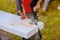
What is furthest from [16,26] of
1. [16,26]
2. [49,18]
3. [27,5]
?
[49,18]

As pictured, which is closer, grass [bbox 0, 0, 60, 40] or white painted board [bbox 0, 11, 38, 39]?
white painted board [bbox 0, 11, 38, 39]

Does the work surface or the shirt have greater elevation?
the shirt

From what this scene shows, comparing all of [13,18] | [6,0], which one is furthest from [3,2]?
[13,18]

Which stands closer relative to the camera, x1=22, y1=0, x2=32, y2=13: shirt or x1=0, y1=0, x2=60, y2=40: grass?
x1=22, y1=0, x2=32, y2=13: shirt

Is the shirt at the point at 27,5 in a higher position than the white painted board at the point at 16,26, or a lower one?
higher

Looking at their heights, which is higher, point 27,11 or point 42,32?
point 27,11

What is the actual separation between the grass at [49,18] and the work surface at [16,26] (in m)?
0.05

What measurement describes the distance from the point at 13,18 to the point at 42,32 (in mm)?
186

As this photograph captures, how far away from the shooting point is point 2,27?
1080 millimetres

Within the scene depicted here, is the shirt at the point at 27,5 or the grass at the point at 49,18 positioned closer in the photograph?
the shirt at the point at 27,5

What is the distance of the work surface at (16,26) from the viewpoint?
100 centimetres

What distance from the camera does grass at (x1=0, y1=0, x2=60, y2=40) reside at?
3.80 feet

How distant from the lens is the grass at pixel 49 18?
1157 millimetres

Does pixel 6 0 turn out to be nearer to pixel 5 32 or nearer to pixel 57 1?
pixel 5 32
